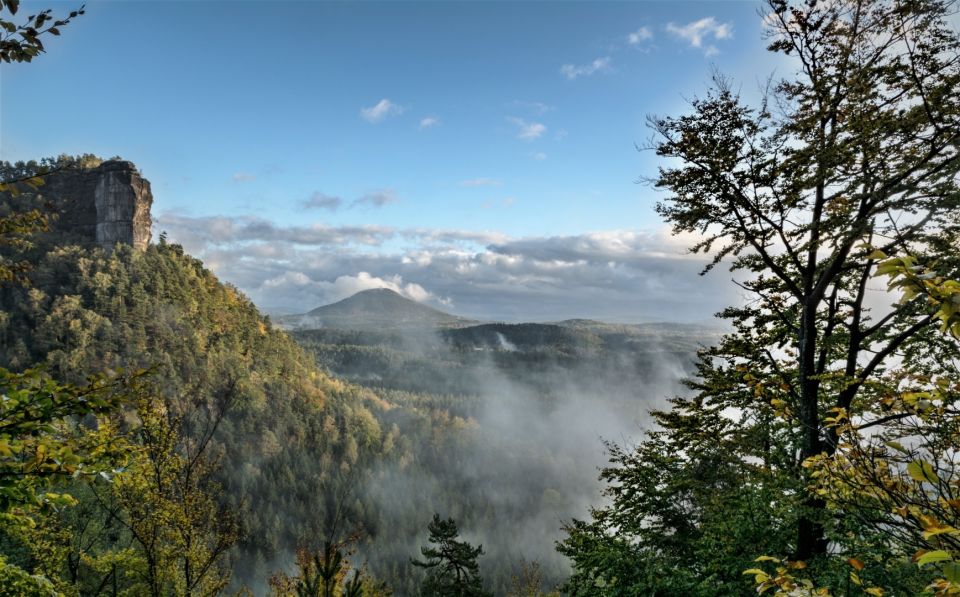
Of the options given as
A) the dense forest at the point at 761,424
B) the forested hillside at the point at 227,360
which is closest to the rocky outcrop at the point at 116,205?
the forested hillside at the point at 227,360

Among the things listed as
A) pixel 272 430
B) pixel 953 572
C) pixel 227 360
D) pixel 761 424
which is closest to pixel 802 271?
pixel 761 424

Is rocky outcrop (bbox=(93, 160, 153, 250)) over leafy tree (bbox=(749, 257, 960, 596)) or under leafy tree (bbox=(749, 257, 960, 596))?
over

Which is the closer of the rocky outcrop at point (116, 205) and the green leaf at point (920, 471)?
the green leaf at point (920, 471)

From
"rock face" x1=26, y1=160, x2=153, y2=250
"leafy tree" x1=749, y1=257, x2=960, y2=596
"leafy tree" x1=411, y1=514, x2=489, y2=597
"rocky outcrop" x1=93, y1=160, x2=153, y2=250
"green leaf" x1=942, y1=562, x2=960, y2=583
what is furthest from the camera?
"rock face" x1=26, y1=160, x2=153, y2=250

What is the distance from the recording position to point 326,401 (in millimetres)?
130500

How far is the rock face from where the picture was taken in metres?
106

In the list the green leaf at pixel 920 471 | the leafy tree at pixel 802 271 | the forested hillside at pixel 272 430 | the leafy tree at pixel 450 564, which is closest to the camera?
the green leaf at pixel 920 471

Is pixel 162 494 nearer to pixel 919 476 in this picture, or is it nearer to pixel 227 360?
pixel 919 476

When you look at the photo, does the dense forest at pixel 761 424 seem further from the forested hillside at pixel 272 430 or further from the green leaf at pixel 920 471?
the forested hillside at pixel 272 430

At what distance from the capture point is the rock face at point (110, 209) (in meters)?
106

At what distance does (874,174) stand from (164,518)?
52.5 ft

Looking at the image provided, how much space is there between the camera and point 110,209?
107 metres

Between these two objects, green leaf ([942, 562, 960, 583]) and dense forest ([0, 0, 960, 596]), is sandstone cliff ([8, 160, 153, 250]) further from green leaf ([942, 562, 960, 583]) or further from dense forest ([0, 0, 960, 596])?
green leaf ([942, 562, 960, 583])

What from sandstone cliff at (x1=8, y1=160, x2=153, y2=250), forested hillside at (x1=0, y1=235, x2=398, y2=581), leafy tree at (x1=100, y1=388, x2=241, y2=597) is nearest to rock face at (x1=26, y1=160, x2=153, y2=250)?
sandstone cliff at (x1=8, y1=160, x2=153, y2=250)
